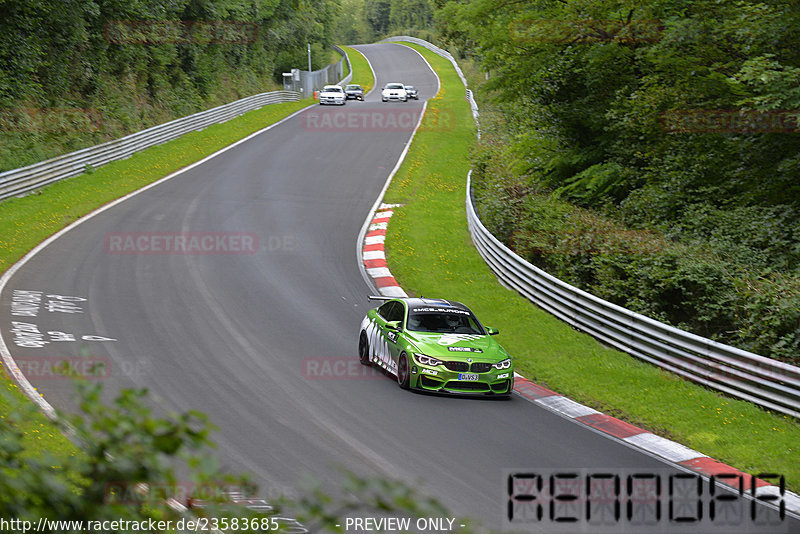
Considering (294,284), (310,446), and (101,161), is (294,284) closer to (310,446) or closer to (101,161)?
(310,446)

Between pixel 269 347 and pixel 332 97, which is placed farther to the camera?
pixel 332 97

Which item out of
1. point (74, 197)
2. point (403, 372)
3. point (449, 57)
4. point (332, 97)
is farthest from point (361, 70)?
point (403, 372)

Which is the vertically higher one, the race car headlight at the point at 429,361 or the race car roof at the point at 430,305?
the race car roof at the point at 430,305

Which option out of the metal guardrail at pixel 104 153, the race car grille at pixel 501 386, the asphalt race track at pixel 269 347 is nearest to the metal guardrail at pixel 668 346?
the asphalt race track at pixel 269 347

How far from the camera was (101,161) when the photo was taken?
3350 centimetres

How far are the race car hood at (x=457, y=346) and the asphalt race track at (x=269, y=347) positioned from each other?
717 mm

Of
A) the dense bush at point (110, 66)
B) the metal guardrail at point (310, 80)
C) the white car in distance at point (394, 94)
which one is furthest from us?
the metal guardrail at point (310, 80)

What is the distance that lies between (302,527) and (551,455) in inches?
154

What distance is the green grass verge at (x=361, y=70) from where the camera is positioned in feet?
277

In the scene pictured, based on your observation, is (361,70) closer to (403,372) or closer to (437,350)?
(403,372)

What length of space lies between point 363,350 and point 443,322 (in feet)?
5.40

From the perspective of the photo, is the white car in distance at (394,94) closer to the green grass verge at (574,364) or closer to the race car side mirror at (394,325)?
the green grass verge at (574,364)

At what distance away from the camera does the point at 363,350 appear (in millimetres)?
15086

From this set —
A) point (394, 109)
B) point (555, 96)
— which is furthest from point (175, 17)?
point (555, 96)
